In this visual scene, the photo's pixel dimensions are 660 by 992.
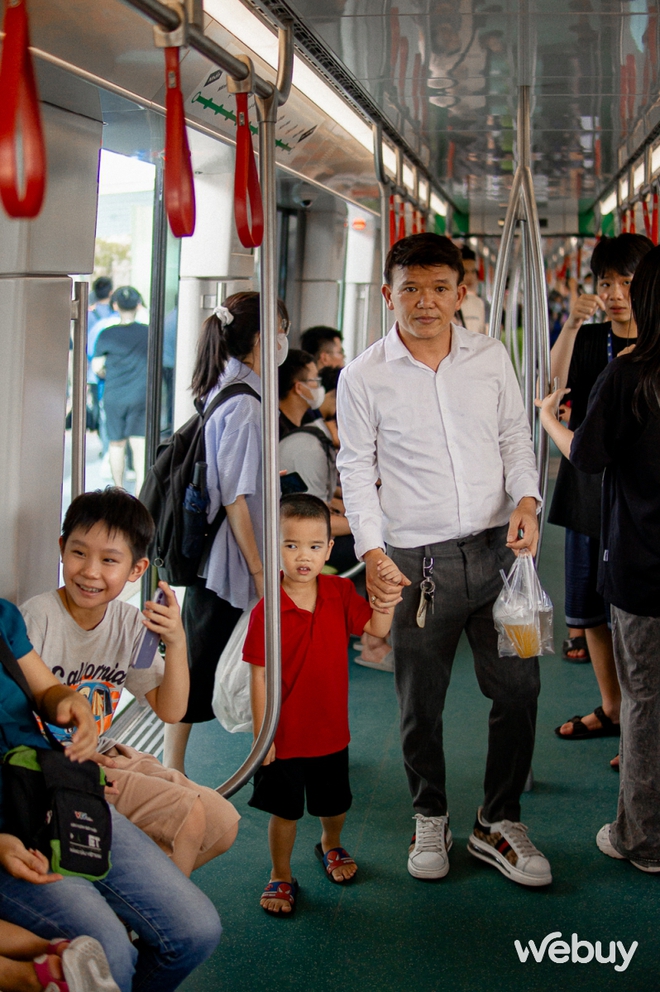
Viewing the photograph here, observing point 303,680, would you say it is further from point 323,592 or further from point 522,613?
point 522,613

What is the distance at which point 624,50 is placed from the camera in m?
3.82

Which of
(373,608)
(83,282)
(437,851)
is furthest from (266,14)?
(437,851)

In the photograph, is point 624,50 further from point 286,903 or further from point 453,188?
point 453,188

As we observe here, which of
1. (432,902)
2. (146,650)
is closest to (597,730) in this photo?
(432,902)

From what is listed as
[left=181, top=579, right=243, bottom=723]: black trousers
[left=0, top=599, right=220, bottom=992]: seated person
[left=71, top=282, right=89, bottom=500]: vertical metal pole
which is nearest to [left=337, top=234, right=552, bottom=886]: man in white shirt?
[left=181, top=579, right=243, bottom=723]: black trousers

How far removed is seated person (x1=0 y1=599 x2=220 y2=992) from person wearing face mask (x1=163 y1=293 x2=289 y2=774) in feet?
3.83

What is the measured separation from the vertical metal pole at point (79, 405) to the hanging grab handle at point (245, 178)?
617 mm

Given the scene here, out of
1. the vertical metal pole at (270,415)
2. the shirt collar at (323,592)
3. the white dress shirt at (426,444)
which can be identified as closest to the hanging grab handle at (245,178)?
the vertical metal pole at (270,415)

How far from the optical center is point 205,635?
11.4ft

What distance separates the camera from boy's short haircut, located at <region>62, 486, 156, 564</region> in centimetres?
242

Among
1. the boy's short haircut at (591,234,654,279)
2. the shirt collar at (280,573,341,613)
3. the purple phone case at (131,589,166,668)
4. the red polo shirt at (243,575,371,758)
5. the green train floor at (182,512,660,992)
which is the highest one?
the boy's short haircut at (591,234,654,279)

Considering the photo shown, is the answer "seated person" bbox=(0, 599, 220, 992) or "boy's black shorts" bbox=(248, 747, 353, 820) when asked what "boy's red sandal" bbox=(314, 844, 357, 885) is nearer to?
"boy's black shorts" bbox=(248, 747, 353, 820)

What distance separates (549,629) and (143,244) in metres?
2.55

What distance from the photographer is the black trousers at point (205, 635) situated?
343cm
